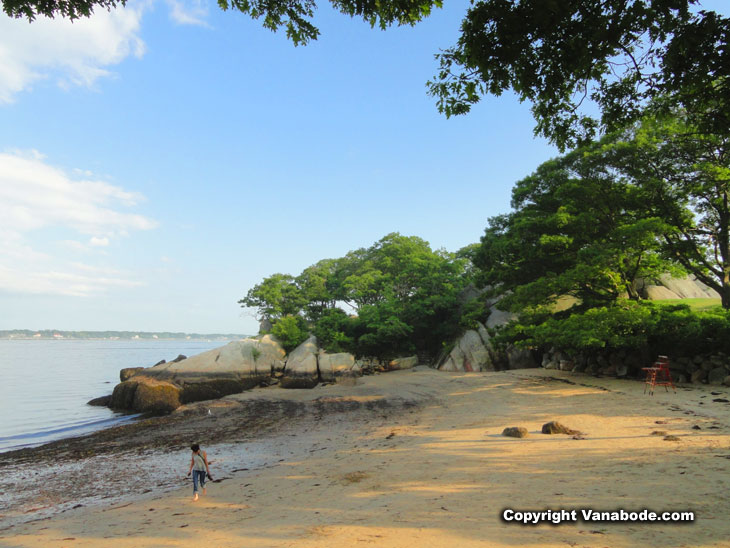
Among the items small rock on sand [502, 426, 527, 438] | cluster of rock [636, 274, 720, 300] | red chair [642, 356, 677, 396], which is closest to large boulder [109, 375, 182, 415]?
small rock on sand [502, 426, 527, 438]

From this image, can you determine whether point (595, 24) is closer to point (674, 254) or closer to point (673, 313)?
point (673, 313)

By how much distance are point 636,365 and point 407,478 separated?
1818 centimetres

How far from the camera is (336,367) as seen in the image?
3177 cm

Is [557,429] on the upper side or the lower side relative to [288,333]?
lower

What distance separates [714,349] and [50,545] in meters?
23.9

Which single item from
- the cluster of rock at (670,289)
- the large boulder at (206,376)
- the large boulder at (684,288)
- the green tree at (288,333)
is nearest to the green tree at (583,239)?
the cluster of rock at (670,289)

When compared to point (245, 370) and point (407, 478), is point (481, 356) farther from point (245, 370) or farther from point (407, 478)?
point (407, 478)

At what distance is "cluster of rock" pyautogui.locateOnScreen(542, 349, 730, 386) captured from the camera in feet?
51.3

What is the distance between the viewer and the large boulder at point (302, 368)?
95.0 ft

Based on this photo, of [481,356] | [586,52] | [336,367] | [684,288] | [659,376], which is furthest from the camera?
[336,367]

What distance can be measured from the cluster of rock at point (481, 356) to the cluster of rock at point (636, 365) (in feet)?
8.37

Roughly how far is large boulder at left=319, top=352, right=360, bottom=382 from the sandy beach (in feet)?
47.3

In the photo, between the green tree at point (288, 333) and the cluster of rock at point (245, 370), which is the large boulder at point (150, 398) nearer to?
the cluster of rock at point (245, 370)

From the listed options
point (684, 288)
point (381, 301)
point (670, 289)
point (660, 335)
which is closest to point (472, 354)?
point (381, 301)
